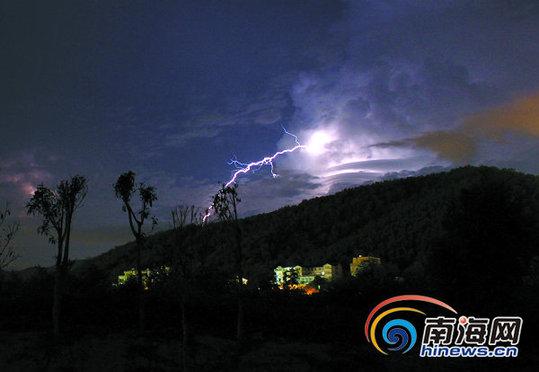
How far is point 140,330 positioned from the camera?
69.9 feet

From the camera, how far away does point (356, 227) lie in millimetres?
116250

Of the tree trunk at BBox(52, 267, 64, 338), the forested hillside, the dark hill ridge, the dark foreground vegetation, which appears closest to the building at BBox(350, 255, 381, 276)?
the forested hillside

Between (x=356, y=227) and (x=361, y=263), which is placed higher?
(x=356, y=227)

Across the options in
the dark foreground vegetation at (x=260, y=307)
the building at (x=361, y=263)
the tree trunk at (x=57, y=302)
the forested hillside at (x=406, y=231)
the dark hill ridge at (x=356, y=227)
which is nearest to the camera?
the dark foreground vegetation at (x=260, y=307)

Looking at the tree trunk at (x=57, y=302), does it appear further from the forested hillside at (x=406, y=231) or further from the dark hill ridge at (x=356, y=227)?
the dark hill ridge at (x=356, y=227)

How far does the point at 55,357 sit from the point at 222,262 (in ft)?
255

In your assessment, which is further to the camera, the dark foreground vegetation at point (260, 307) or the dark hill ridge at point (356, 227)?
the dark hill ridge at point (356, 227)

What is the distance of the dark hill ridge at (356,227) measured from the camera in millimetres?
87250

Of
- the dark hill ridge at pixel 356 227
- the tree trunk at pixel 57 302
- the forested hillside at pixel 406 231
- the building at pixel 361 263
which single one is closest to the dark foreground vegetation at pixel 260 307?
the forested hillside at pixel 406 231

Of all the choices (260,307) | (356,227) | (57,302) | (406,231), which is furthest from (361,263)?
(57,302)

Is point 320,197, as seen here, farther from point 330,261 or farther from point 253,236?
point 330,261

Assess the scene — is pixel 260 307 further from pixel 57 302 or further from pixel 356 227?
pixel 356 227

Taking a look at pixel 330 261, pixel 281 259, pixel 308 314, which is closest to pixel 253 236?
pixel 281 259

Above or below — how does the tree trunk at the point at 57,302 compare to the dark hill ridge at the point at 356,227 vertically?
below
